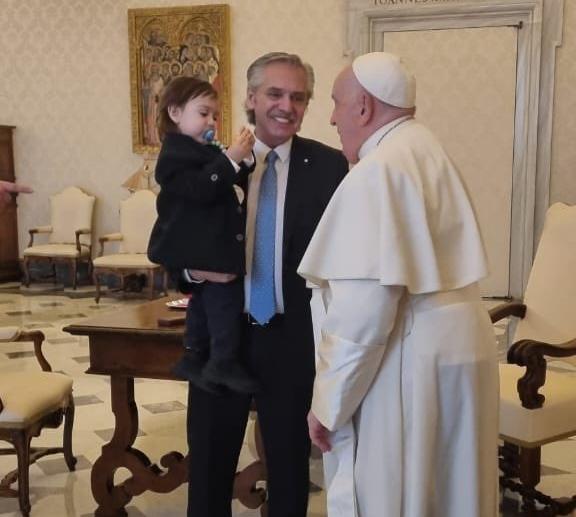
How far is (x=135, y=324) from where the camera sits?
2975 mm

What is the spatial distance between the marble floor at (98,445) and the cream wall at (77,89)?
10.4ft

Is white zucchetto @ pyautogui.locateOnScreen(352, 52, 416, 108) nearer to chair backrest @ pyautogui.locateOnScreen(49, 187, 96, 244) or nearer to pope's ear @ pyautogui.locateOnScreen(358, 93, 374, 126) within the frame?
pope's ear @ pyautogui.locateOnScreen(358, 93, 374, 126)

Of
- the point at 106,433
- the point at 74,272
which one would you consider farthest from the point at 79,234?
the point at 106,433

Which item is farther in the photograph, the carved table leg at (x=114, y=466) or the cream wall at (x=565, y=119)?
the cream wall at (x=565, y=119)

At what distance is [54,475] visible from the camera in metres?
3.48

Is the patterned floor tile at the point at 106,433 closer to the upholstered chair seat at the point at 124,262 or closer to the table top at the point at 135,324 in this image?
the table top at the point at 135,324

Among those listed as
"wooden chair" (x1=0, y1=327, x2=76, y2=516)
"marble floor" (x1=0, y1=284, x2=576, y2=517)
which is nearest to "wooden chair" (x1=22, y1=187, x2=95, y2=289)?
"marble floor" (x1=0, y1=284, x2=576, y2=517)

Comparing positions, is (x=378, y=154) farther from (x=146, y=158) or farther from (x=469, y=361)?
(x=146, y=158)

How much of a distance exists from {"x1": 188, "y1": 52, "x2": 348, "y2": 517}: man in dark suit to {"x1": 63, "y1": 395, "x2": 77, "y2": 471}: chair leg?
1.40 meters

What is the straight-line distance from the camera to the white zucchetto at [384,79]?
5.79 ft

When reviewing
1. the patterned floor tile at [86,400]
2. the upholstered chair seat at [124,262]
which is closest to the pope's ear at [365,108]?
the patterned floor tile at [86,400]

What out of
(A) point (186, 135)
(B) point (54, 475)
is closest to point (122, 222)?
(B) point (54, 475)

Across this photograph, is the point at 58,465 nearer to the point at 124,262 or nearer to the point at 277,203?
the point at 277,203

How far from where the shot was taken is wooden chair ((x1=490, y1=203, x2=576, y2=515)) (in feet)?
9.14
